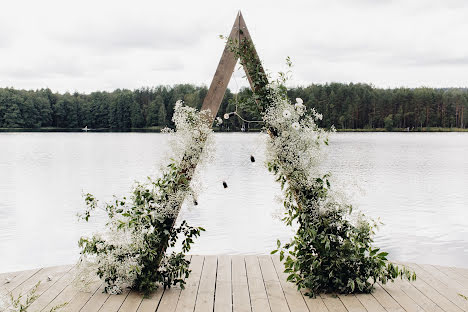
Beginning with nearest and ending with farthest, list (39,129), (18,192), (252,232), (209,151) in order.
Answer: (209,151) → (252,232) → (18,192) → (39,129)

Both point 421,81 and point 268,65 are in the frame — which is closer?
point 268,65

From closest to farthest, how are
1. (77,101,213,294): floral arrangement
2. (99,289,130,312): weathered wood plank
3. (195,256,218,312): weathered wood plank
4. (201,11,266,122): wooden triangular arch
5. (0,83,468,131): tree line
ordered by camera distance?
(99,289,130,312): weathered wood plank → (195,256,218,312): weathered wood plank → (77,101,213,294): floral arrangement → (201,11,266,122): wooden triangular arch → (0,83,468,131): tree line

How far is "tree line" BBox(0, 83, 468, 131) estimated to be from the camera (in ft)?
224

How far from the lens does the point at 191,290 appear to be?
4.14 metres

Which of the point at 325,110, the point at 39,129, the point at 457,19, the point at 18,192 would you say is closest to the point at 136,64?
the point at 39,129

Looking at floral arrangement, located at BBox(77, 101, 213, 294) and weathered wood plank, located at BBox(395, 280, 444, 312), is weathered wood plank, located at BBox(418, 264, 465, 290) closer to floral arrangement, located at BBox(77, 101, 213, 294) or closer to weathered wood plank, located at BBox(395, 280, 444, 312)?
weathered wood plank, located at BBox(395, 280, 444, 312)

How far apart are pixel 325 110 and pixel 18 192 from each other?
55.5 metres

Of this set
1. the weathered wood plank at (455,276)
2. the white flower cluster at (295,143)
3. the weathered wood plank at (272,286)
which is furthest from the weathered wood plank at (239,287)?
the weathered wood plank at (455,276)

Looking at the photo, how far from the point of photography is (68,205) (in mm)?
12586

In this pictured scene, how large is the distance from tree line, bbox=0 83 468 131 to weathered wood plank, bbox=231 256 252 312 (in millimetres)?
59380

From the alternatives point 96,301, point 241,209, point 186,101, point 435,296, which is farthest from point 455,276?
point 186,101

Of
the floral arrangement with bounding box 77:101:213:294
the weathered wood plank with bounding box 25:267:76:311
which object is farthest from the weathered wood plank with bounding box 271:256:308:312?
the weathered wood plank with bounding box 25:267:76:311

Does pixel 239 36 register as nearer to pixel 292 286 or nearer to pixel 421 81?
pixel 292 286

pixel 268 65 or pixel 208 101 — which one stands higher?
pixel 268 65
